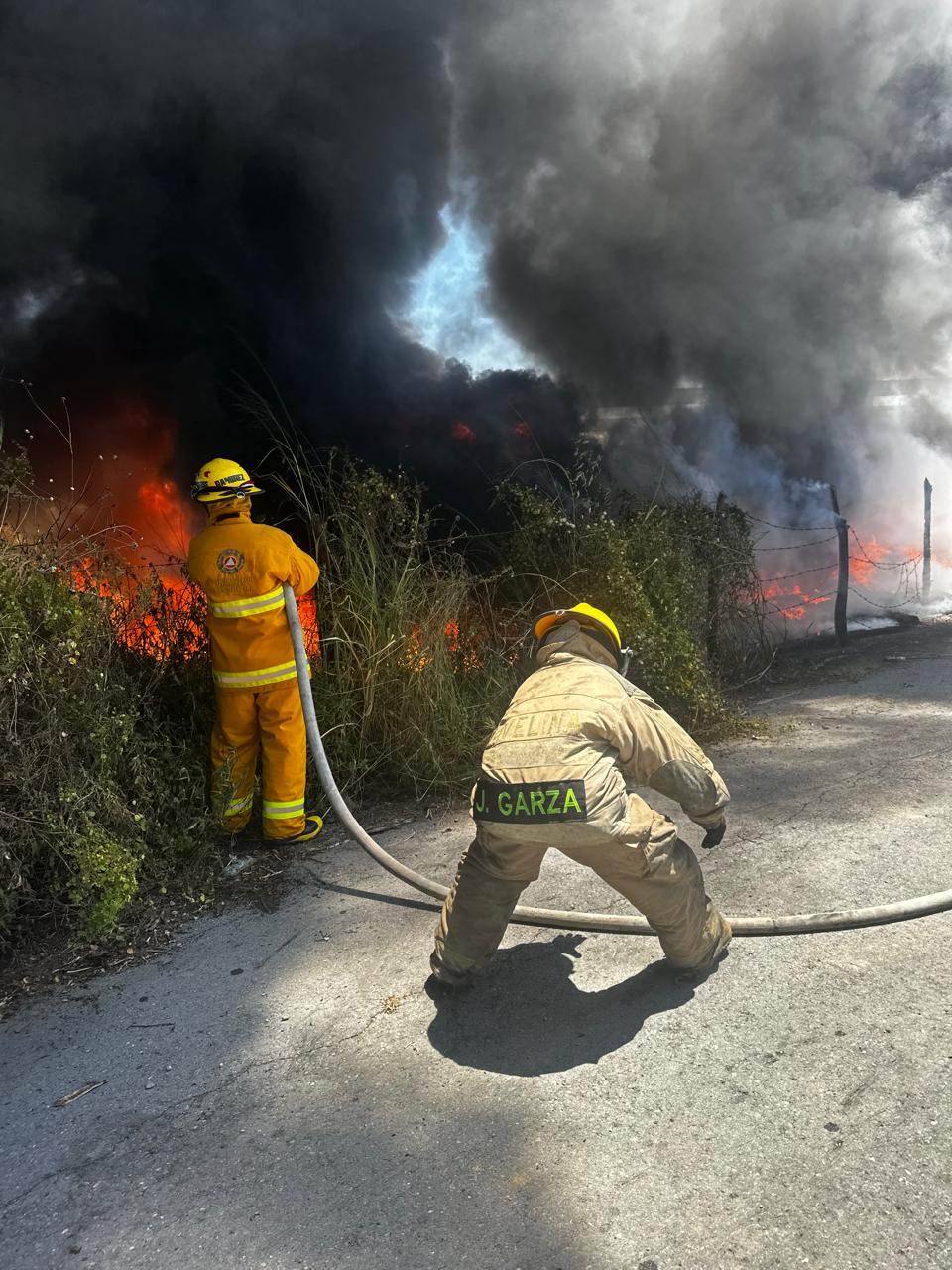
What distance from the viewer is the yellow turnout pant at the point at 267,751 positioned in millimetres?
4078

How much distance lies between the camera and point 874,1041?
8.05ft

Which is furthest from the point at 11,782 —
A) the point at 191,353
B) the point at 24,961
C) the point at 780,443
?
the point at 780,443

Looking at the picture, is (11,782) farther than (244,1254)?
Yes

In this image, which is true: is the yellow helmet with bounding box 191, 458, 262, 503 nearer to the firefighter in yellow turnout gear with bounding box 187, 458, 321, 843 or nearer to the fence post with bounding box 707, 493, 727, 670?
the firefighter in yellow turnout gear with bounding box 187, 458, 321, 843

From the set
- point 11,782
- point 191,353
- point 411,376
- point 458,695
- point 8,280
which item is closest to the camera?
point 11,782

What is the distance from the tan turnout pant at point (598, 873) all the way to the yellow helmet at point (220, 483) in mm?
2192

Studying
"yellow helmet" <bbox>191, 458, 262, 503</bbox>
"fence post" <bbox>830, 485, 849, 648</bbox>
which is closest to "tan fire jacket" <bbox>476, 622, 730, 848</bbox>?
"yellow helmet" <bbox>191, 458, 262, 503</bbox>

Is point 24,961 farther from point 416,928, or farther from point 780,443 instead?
point 780,443

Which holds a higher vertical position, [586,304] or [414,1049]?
[586,304]

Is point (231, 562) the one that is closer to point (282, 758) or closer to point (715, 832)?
Result: point (282, 758)

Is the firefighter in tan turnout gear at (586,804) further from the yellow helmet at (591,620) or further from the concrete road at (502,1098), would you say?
the concrete road at (502,1098)

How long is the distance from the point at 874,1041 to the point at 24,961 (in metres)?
2.77

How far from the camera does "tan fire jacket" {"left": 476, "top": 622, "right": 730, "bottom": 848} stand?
7.86 ft

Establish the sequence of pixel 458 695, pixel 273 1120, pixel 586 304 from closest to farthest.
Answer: pixel 273 1120, pixel 458 695, pixel 586 304
